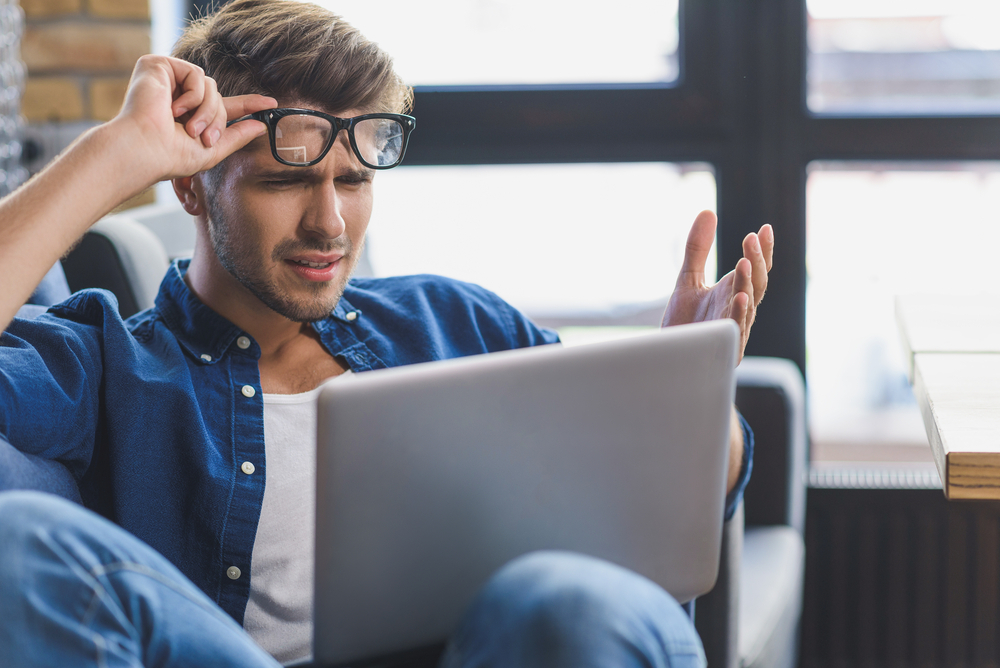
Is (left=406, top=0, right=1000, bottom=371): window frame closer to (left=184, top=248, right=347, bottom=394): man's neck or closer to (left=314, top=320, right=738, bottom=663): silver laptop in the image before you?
(left=184, top=248, right=347, bottom=394): man's neck

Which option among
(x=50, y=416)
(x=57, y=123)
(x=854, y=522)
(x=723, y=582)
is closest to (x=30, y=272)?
(x=50, y=416)

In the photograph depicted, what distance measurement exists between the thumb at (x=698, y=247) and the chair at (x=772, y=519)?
1.70 ft

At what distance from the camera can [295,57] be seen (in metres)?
1.06

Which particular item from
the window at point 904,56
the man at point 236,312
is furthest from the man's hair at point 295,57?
the window at point 904,56

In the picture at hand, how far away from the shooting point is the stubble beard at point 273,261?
3.49 ft

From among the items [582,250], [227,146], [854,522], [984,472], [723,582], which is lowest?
[854,522]

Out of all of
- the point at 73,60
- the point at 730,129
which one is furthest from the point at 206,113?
the point at 730,129

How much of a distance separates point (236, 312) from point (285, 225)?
13cm

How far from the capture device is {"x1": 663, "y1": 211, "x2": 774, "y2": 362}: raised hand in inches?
38.4

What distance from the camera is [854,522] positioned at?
1874 millimetres

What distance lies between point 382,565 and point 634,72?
5.09 ft

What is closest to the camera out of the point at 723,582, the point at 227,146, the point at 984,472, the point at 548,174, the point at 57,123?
the point at 984,472

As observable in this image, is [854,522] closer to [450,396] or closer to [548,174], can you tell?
[548,174]

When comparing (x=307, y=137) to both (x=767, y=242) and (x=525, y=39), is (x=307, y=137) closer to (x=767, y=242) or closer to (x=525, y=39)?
(x=767, y=242)
